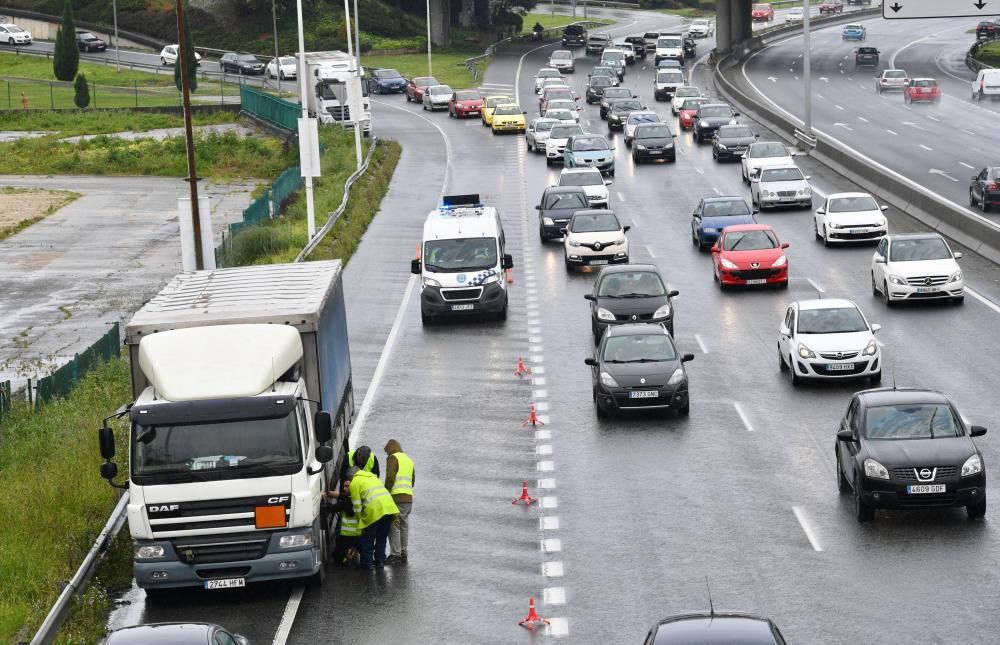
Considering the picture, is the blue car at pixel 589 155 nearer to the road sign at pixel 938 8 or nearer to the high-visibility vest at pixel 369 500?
the road sign at pixel 938 8

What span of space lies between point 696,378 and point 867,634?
43.8 feet

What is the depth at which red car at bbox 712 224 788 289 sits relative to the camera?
3734 centimetres

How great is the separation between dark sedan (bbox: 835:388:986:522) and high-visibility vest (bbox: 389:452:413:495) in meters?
5.44

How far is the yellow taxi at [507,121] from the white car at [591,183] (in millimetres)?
24918

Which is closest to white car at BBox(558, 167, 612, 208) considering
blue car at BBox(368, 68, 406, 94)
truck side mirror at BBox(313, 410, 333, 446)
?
truck side mirror at BBox(313, 410, 333, 446)

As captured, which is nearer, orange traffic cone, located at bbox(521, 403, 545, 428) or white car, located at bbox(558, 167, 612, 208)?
orange traffic cone, located at bbox(521, 403, 545, 428)

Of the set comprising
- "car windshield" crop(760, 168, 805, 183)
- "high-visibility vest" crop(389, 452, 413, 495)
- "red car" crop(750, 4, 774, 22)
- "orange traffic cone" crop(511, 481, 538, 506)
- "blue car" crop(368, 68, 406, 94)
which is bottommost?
"orange traffic cone" crop(511, 481, 538, 506)

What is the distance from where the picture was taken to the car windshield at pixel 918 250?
34719mm

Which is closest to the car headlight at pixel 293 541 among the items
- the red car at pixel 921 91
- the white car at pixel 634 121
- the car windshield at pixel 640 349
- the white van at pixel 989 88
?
the car windshield at pixel 640 349

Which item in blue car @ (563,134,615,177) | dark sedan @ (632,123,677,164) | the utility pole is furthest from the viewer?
dark sedan @ (632,123,677,164)

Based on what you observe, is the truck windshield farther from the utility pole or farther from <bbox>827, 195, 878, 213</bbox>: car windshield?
<bbox>827, 195, 878, 213</bbox>: car windshield

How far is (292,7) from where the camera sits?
124 meters

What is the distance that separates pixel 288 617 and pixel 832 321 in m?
14.1

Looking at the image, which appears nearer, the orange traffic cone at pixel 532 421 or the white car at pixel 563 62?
the orange traffic cone at pixel 532 421
